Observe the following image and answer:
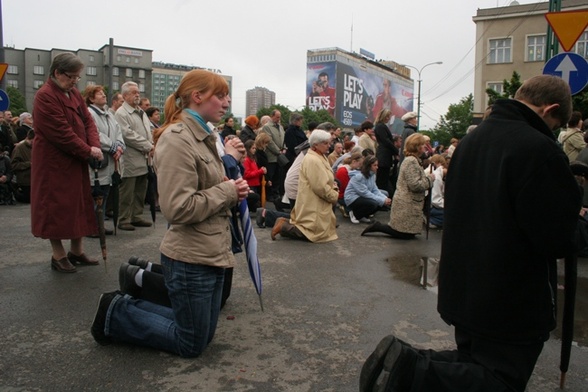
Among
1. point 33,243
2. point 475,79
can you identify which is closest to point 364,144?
point 33,243

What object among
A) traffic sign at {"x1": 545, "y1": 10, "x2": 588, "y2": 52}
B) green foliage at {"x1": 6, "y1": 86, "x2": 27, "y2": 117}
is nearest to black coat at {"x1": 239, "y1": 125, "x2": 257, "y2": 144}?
traffic sign at {"x1": 545, "y1": 10, "x2": 588, "y2": 52}

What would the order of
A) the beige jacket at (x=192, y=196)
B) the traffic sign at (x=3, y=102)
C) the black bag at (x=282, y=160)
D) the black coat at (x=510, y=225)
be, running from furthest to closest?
the traffic sign at (x=3, y=102), the black bag at (x=282, y=160), the beige jacket at (x=192, y=196), the black coat at (x=510, y=225)

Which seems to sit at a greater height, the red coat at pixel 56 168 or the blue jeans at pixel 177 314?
the red coat at pixel 56 168

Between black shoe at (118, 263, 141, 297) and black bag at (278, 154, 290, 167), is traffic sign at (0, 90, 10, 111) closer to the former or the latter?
black bag at (278, 154, 290, 167)

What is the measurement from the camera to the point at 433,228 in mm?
9734

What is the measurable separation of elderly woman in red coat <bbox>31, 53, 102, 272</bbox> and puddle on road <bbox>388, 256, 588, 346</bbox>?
3.50 metres

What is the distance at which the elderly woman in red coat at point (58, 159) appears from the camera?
5355 mm

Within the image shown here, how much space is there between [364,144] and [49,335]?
32.3ft

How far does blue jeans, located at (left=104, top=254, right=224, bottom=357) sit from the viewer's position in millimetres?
3500

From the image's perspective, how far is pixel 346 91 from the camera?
101000 millimetres

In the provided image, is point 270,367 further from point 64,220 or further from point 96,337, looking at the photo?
point 64,220

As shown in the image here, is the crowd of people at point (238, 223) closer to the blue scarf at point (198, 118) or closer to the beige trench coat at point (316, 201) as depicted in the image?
the blue scarf at point (198, 118)

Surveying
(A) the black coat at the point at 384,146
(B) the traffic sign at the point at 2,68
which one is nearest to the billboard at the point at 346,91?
(A) the black coat at the point at 384,146

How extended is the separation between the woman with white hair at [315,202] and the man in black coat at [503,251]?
529 cm
